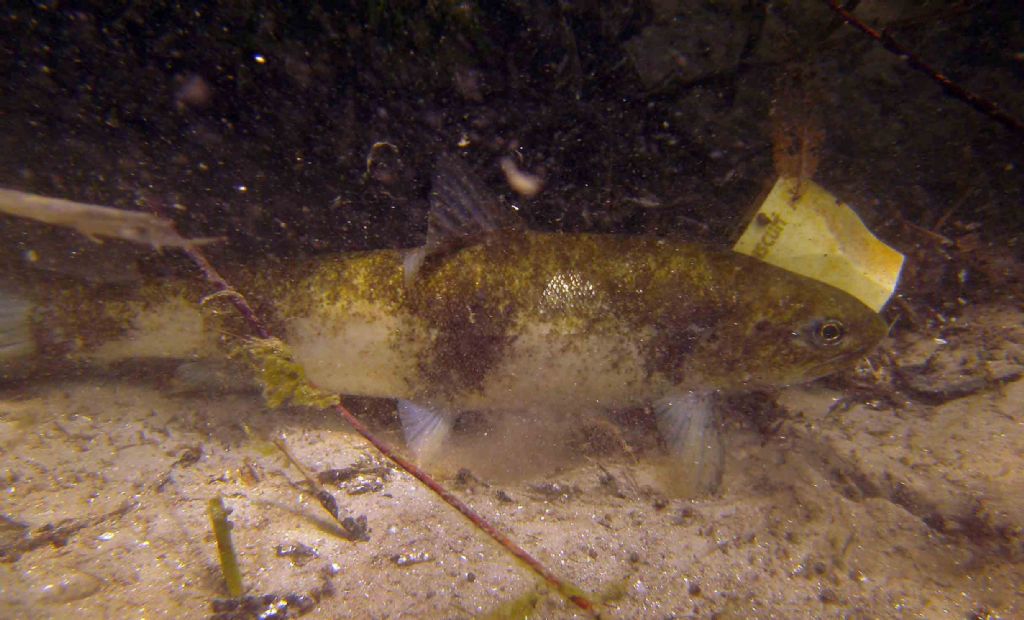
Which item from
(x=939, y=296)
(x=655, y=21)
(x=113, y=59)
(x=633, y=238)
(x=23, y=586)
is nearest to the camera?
(x=23, y=586)

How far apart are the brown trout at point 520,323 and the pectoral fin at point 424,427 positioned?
2 centimetres

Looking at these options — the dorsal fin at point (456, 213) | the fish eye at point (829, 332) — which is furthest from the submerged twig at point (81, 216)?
the fish eye at point (829, 332)

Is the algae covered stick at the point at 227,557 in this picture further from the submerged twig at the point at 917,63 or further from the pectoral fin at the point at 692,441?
the submerged twig at the point at 917,63

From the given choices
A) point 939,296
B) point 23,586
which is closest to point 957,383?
point 939,296

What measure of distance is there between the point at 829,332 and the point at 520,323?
7.50ft

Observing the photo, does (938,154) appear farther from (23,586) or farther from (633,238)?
(23,586)

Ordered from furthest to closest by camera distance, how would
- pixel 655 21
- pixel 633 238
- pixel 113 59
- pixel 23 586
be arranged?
pixel 633 238 < pixel 113 59 < pixel 655 21 < pixel 23 586

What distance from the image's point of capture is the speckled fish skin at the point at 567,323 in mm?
3414

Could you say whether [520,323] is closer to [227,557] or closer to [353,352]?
[353,352]

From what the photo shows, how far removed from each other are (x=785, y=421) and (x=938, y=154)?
2.27 meters

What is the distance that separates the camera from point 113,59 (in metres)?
3.30

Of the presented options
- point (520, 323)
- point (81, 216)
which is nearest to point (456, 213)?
point (520, 323)

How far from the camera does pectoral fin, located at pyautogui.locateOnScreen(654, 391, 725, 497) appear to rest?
3.40 meters

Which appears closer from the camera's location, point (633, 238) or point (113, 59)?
point (113, 59)
